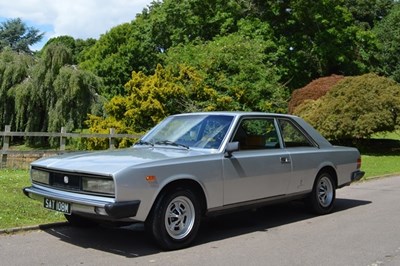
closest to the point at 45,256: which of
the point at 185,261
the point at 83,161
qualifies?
the point at 83,161

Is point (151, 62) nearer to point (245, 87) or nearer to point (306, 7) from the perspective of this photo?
point (306, 7)

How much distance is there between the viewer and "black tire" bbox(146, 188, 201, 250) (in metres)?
6.23

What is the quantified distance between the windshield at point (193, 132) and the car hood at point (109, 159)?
25 centimetres

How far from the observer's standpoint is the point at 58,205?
633cm

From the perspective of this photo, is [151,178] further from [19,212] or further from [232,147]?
[19,212]

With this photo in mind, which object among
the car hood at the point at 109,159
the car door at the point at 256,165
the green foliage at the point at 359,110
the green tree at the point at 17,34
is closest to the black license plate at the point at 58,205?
the car hood at the point at 109,159

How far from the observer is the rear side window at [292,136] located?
8.41 metres

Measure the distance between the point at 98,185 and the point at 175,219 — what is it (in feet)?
3.60

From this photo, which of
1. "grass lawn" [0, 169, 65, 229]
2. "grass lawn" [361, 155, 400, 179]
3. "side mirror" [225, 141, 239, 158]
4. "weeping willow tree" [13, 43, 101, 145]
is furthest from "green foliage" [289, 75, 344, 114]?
"side mirror" [225, 141, 239, 158]

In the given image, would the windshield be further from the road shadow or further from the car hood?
the road shadow

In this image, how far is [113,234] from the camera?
734 cm

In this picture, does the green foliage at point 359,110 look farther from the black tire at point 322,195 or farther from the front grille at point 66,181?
the front grille at point 66,181

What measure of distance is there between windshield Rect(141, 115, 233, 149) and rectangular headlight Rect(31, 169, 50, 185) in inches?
64.8

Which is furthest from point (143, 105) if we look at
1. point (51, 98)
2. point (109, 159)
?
point (109, 159)
